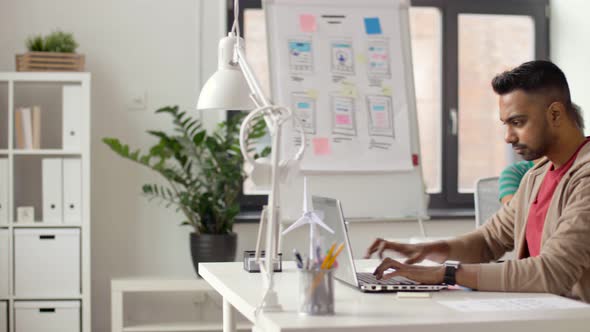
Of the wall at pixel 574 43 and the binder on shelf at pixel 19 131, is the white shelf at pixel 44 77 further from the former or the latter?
the wall at pixel 574 43

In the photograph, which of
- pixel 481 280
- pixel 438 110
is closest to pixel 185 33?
pixel 438 110

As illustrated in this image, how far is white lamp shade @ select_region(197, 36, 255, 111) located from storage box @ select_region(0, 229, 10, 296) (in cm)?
209

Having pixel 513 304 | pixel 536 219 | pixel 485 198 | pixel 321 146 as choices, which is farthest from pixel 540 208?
pixel 321 146

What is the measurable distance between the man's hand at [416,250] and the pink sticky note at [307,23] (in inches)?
80.6

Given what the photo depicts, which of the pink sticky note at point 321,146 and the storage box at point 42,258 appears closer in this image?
the storage box at point 42,258

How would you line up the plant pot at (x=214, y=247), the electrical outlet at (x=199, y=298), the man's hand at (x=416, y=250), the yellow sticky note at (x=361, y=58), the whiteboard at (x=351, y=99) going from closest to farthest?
1. the man's hand at (x=416, y=250)
2. the plant pot at (x=214, y=247)
3. the whiteboard at (x=351, y=99)
4. the yellow sticky note at (x=361, y=58)
5. the electrical outlet at (x=199, y=298)

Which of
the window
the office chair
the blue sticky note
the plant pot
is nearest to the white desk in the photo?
the office chair

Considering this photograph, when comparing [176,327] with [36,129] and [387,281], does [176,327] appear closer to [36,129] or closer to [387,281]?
[36,129]

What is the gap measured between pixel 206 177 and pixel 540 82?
7.18 feet

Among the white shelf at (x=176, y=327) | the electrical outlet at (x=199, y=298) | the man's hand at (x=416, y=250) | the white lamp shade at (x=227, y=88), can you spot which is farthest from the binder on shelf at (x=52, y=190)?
the man's hand at (x=416, y=250)

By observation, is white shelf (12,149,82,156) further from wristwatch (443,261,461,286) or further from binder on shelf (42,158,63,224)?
wristwatch (443,261,461,286)

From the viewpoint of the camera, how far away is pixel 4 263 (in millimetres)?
4023

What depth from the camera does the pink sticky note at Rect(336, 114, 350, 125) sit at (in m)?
4.31

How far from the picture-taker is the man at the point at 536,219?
2051 millimetres
